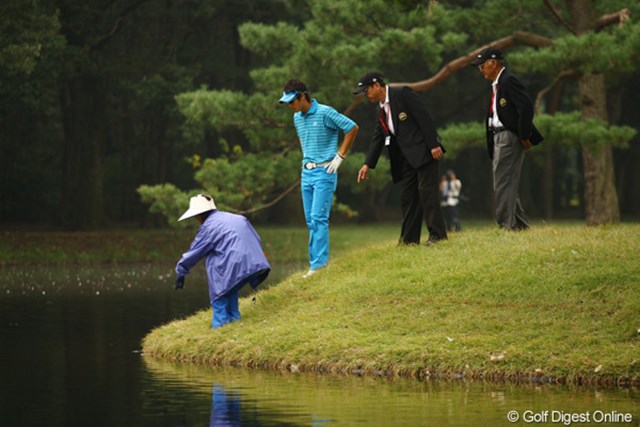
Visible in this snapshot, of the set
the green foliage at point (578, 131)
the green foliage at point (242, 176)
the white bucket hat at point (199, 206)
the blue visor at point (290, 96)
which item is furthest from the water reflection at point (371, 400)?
the green foliage at point (242, 176)

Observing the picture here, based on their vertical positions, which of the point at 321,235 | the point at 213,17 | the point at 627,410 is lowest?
the point at 627,410

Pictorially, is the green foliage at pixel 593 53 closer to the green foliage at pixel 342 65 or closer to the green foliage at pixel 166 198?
the green foliage at pixel 342 65

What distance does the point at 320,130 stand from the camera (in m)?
16.2

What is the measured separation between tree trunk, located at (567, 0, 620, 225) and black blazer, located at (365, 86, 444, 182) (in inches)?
467

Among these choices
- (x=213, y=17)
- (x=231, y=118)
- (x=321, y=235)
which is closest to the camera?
(x=321, y=235)

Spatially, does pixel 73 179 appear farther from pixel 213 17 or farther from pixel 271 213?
pixel 271 213

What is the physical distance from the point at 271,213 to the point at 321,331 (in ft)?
120

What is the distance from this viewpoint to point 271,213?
165 ft

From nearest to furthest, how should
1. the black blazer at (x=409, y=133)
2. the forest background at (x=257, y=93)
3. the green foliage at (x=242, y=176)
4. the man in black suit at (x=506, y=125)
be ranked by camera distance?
the black blazer at (x=409, y=133) → the man in black suit at (x=506, y=125) → the forest background at (x=257, y=93) → the green foliage at (x=242, y=176)

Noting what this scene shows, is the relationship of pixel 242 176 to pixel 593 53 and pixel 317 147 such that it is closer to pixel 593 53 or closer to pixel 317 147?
pixel 593 53

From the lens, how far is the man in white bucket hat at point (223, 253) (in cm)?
1432

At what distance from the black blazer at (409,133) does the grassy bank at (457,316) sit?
45.3 inches

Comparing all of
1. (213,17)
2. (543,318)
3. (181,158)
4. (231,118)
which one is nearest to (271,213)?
(181,158)

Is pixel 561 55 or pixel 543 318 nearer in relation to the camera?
pixel 543 318
